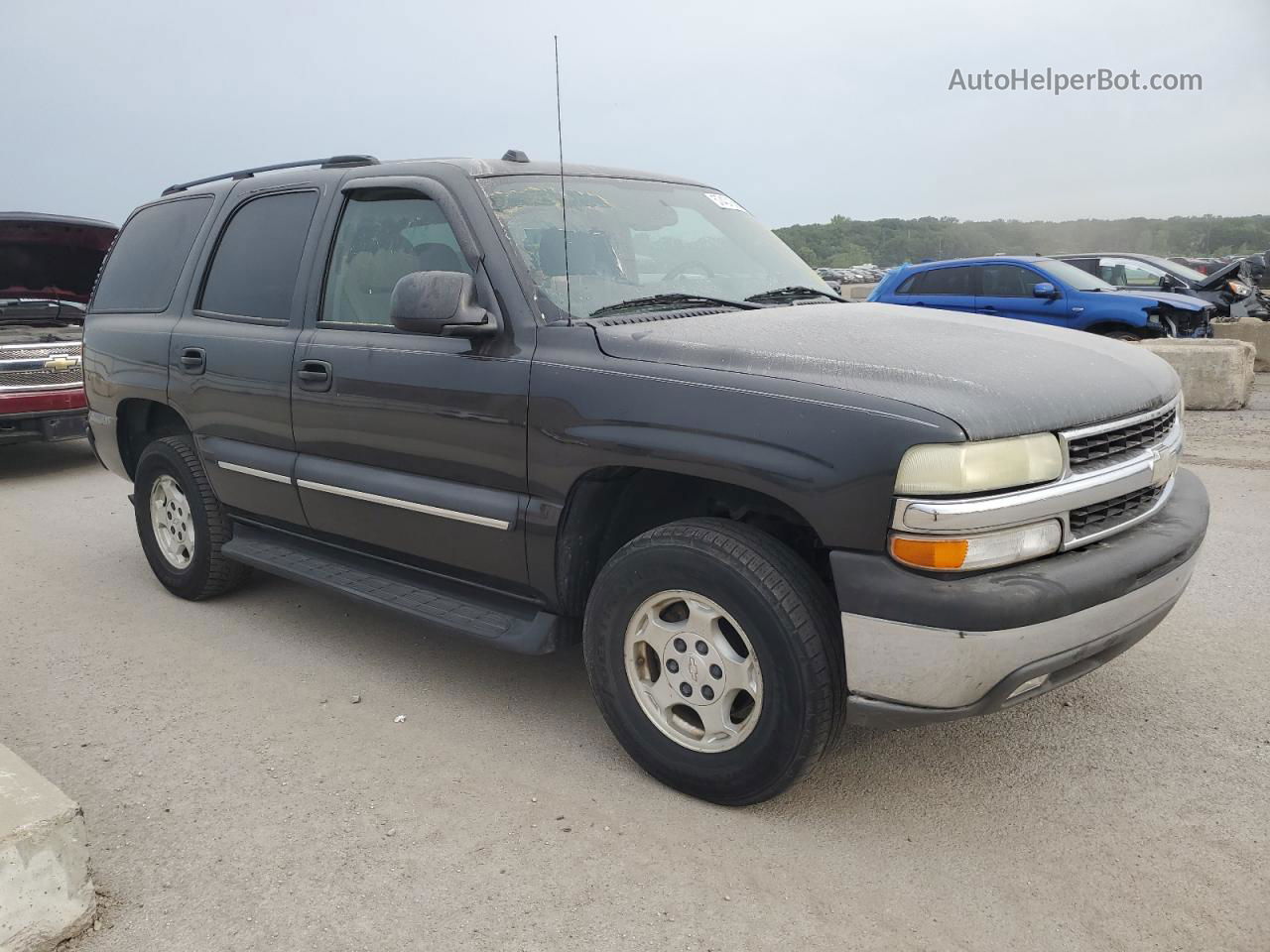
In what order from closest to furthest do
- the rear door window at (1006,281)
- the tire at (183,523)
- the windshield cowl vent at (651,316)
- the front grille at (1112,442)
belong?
the front grille at (1112,442)
the windshield cowl vent at (651,316)
the tire at (183,523)
the rear door window at (1006,281)

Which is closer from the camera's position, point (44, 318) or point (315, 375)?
point (315, 375)

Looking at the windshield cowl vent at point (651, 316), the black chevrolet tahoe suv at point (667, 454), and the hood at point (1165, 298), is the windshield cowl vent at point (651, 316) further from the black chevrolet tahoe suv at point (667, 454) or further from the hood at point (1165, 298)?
the hood at point (1165, 298)

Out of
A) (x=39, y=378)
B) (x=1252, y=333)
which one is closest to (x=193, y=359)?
(x=39, y=378)

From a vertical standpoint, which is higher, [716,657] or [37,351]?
[37,351]

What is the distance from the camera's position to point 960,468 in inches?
97.7

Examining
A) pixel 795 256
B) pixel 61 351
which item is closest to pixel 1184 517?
pixel 795 256

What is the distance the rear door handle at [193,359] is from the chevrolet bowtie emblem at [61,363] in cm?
439

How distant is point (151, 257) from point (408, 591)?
2550 mm

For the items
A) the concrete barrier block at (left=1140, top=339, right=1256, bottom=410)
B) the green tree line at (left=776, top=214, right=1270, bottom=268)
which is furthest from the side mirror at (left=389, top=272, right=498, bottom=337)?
the green tree line at (left=776, top=214, right=1270, bottom=268)

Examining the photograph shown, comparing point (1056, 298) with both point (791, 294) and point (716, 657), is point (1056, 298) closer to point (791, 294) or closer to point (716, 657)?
point (791, 294)

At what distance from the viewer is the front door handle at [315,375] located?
3887 millimetres

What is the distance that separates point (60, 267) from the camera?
900cm

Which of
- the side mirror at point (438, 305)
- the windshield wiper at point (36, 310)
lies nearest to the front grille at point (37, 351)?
the windshield wiper at point (36, 310)

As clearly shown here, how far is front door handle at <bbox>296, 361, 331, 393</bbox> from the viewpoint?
3.89 meters
